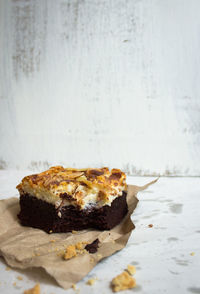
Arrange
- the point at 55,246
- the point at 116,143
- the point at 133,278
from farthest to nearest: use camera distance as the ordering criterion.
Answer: the point at 116,143 < the point at 55,246 < the point at 133,278

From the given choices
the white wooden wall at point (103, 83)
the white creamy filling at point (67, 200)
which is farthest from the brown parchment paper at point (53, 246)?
the white wooden wall at point (103, 83)

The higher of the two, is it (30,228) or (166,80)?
(166,80)

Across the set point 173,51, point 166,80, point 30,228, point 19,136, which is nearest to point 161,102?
point 166,80

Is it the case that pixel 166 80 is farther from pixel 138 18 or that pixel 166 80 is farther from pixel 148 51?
pixel 138 18

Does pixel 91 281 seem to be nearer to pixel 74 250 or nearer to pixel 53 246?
pixel 74 250

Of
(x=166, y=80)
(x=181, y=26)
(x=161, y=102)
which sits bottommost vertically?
(x=161, y=102)

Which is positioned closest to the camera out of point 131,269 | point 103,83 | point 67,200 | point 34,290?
point 34,290

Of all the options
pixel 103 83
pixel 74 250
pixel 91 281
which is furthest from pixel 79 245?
pixel 103 83
